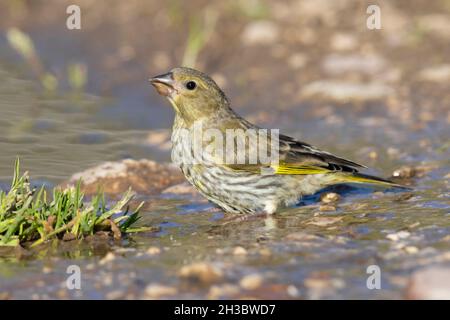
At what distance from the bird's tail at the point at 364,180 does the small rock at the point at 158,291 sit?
2.63 m

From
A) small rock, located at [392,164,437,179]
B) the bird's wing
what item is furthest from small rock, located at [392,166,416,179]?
the bird's wing

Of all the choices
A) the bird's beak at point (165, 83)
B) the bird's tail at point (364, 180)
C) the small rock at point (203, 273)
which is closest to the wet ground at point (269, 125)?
the small rock at point (203, 273)

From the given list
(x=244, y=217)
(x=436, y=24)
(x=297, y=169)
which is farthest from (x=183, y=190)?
(x=436, y=24)

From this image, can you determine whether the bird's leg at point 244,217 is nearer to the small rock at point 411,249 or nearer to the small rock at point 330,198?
the small rock at point 330,198

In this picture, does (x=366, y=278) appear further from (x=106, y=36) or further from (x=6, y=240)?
(x=106, y=36)

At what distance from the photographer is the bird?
6.67m

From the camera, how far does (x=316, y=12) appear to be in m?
10.6

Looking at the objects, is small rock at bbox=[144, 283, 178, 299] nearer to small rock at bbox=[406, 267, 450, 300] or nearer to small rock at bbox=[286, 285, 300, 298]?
small rock at bbox=[286, 285, 300, 298]

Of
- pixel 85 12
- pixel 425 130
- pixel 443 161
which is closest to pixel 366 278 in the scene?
pixel 443 161

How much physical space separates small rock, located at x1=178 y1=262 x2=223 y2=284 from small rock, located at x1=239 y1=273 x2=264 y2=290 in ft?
0.42

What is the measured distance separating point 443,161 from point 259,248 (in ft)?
A: 9.33

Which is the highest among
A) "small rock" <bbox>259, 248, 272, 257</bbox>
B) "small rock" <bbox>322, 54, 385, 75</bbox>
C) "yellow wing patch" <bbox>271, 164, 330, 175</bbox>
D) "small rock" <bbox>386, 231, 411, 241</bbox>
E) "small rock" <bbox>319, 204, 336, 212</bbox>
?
"small rock" <bbox>322, 54, 385, 75</bbox>

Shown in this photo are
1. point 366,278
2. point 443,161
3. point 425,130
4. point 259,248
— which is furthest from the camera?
point 425,130

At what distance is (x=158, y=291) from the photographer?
4.46 metres
